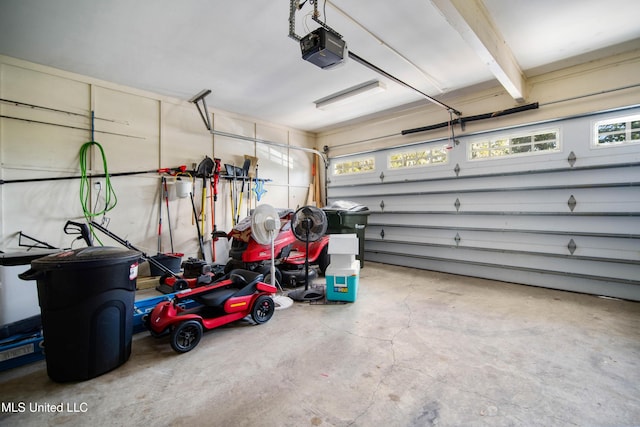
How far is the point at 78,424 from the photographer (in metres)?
1.47

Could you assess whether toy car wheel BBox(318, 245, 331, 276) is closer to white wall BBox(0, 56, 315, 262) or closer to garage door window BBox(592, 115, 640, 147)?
white wall BBox(0, 56, 315, 262)

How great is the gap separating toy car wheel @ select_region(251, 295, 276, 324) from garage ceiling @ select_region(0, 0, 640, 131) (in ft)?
9.35

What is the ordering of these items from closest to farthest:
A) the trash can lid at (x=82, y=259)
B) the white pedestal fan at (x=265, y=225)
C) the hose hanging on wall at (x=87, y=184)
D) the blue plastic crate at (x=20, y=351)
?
the trash can lid at (x=82, y=259) < the blue plastic crate at (x=20, y=351) < the white pedestal fan at (x=265, y=225) < the hose hanging on wall at (x=87, y=184)

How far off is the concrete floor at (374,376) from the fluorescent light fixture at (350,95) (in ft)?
10.9

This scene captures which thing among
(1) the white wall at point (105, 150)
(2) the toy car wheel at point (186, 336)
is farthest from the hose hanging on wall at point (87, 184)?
(2) the toy car wheel at point (186, 336)

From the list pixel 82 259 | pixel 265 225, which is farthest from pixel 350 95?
pixel 82 259

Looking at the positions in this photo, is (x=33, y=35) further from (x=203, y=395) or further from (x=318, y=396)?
(x=318, y=396)

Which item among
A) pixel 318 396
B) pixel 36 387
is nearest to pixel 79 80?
pixel 36 387

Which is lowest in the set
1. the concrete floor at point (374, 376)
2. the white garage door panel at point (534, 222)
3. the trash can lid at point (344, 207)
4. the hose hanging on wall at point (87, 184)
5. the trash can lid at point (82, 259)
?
the concrete floor at point (374, 376)

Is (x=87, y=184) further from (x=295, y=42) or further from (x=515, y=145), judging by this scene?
(x=515, y=145)

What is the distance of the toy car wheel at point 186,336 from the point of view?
2154 mm

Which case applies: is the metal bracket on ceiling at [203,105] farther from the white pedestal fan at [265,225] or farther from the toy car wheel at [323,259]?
the toy car wheel at [323,259]

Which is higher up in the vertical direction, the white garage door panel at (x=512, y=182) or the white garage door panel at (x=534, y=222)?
the white garage door panel at (x=512, y=182)

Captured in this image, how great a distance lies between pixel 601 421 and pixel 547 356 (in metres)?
0.70
